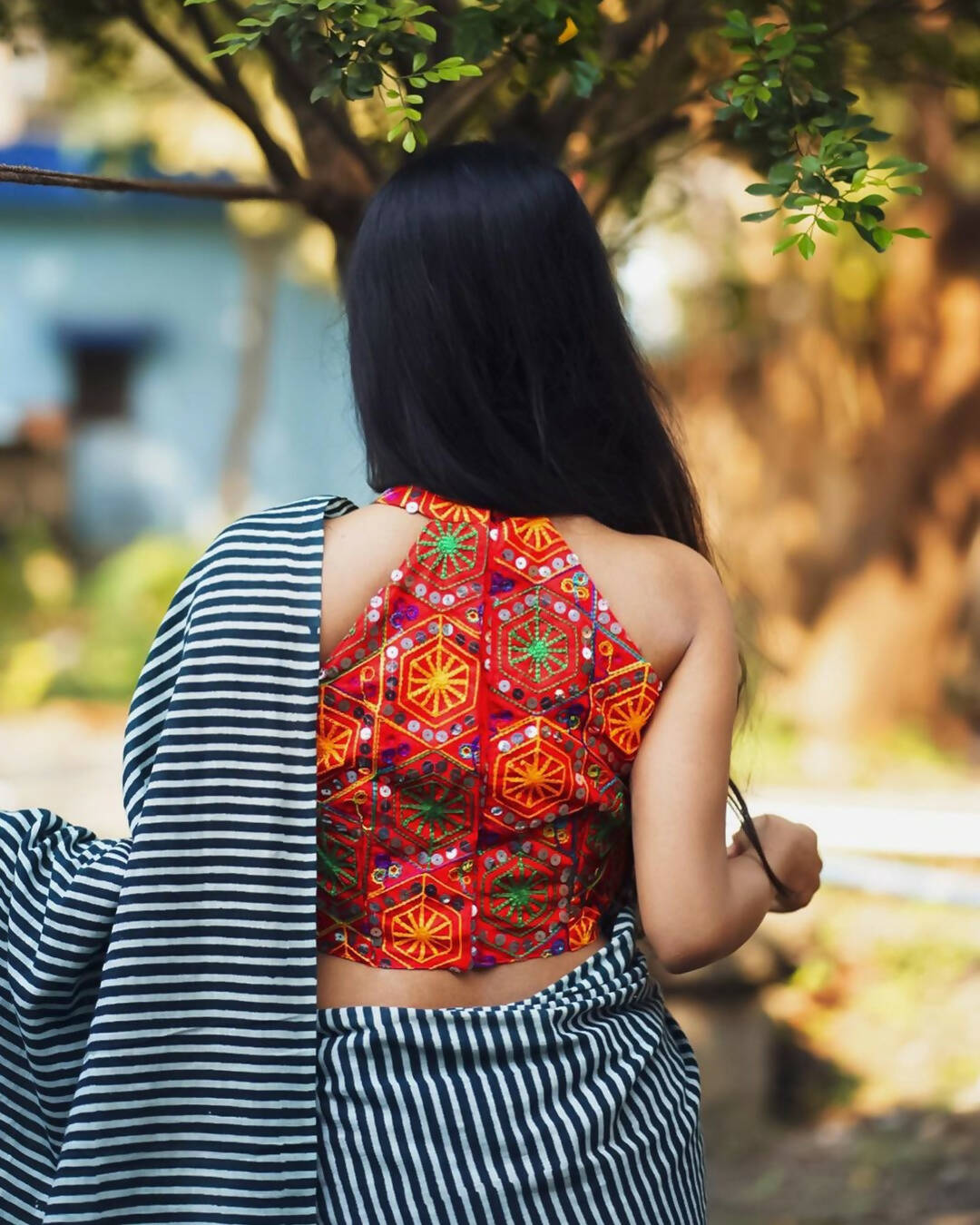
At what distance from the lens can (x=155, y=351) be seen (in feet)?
44.1

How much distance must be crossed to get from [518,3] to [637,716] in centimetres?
93

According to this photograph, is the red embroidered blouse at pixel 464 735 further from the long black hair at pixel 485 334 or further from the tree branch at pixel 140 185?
the tree branch at pixel 140 185

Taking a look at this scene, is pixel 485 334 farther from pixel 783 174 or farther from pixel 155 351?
pixel 155 351

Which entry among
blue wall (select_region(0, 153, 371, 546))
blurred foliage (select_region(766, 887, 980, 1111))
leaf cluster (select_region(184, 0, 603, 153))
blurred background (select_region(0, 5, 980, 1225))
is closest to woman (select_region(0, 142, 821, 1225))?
leaf cluster (select_region(184, 0, 603, 153))

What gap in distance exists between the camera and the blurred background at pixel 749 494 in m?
4.36

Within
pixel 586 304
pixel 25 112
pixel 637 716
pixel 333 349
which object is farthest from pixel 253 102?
pixel 25 112

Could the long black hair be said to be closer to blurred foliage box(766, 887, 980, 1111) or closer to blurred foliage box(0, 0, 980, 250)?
blurred foliage box(0, 0, 980, 250)

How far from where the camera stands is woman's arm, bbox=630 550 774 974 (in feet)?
5.11

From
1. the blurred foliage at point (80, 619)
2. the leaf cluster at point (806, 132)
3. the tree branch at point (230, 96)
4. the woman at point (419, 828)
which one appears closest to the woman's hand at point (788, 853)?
the woman at point (419, 828)

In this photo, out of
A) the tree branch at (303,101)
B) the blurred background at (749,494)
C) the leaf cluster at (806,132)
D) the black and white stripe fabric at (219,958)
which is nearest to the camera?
the black and white stripe fabric at (219,958)

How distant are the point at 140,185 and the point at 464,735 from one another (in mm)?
953

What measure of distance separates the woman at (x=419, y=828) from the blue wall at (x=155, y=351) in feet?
37.4

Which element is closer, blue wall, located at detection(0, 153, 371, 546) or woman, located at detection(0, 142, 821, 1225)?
woman, located at detection(0, 142, 821, 1225)

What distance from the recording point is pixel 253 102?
2.29 m
